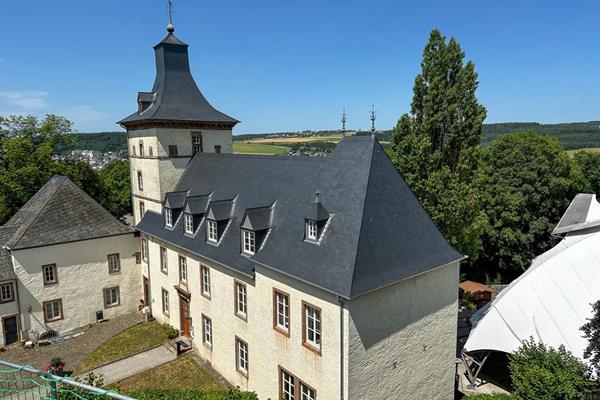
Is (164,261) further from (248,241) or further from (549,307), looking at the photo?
(549,307)

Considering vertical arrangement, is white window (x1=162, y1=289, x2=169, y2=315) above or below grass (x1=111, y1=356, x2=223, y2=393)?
above

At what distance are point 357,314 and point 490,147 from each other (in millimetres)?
36427

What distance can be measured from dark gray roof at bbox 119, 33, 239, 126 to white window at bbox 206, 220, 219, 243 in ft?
33.2

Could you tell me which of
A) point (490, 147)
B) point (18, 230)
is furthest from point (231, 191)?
point (490, 147)

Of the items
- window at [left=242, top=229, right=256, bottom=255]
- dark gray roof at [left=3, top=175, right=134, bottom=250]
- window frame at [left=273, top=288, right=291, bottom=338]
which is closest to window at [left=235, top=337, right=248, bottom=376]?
window frame at [left=273, top=288, right=291, bottom=338]

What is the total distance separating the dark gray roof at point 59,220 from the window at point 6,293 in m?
2.41

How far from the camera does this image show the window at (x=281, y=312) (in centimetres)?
1571

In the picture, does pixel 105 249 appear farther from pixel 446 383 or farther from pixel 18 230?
pixel 446 383

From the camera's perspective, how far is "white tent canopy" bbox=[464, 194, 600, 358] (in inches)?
722

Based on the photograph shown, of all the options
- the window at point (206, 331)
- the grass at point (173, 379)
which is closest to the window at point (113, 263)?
the grass at point (173, 379)

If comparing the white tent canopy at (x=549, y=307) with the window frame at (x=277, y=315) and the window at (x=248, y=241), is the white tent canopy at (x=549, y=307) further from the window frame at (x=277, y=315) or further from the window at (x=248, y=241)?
the window at (x=248, y=241)

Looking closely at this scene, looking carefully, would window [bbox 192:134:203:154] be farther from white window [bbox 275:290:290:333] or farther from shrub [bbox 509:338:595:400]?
shrub [bbox 509:338:595:400]

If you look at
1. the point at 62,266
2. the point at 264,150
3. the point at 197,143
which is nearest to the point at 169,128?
the point at 197,143

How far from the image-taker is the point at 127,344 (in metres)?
24.0
